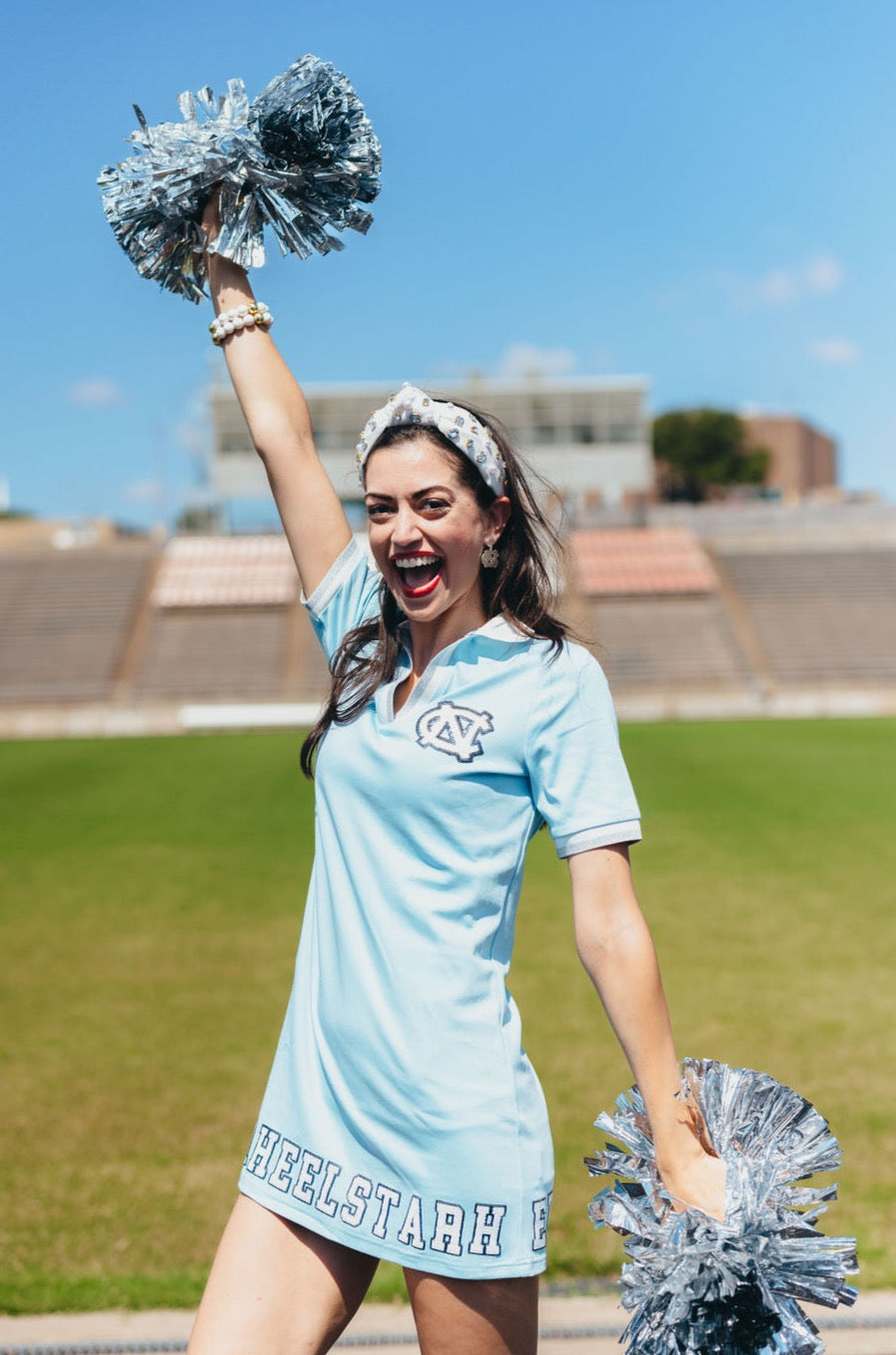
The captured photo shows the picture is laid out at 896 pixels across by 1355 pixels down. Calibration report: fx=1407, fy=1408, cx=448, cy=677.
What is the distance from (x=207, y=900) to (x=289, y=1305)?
7944 mm

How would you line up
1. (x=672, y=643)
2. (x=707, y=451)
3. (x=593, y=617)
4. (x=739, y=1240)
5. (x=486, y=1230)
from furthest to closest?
(x=707, y=451) → (x=672, y=643) → (x=593, y=617) → (x=486, y=1230) → (x=739, y=1240)

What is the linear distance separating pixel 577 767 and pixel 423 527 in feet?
1.43

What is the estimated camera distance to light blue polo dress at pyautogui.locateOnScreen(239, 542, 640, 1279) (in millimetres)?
1928

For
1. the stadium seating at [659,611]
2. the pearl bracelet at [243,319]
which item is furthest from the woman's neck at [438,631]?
the stadium seating at [659,611]

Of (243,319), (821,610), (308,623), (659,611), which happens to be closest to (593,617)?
(659,611)

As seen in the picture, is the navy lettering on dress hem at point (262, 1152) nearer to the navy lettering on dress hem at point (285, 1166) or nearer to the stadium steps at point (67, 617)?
the navy lettering on dress hem at point (285, 1166)

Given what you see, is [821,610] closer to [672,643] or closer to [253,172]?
[672,643]

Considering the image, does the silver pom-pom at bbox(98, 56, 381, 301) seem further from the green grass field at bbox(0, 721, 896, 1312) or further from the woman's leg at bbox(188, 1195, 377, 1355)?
the green grass field at bbox(0, 721, 896, 1312)

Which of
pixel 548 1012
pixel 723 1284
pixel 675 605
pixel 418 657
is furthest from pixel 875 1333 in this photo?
pixel 675 605

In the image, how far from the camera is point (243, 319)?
246 cm

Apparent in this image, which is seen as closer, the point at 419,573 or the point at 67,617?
the point at 419,573

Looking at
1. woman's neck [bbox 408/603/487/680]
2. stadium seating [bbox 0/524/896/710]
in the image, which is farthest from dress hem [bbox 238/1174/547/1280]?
Result: stadium seating [bbox 0/524/896/710]

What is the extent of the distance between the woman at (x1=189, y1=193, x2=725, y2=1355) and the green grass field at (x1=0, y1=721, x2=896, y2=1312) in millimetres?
1940

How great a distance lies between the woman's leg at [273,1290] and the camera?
195 cm
